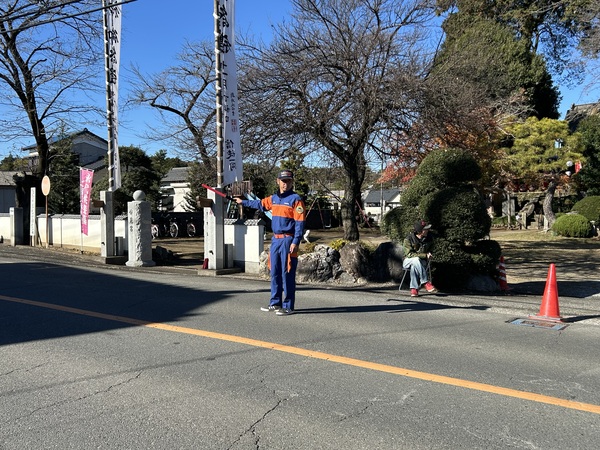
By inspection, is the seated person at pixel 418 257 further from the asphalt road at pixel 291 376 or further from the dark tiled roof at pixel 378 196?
the dark tiled roof at pixel 378 196

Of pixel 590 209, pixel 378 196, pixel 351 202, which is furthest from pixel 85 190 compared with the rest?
pixel 378 196

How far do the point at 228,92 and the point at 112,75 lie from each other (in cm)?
451

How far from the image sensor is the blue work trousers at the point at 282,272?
7.37 m

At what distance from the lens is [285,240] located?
7.41 meters

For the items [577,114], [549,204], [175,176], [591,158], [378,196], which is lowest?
[549,204]

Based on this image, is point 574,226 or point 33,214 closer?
point 33,214

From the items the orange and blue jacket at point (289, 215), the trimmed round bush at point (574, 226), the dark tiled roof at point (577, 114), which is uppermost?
the dark tiled roof at point (577, 114)

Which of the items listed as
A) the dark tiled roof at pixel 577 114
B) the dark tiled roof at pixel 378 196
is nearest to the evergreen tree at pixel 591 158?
the dark tiled roof at pixel 577 114

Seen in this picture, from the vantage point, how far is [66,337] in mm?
6160

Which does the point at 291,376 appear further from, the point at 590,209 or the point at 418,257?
the point at 590,209

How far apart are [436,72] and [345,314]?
32.7 feet

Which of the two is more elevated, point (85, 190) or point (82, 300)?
point (85, 190)

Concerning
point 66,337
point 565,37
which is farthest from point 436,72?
point 565,37

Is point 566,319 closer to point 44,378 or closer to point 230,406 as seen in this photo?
point 230,406
